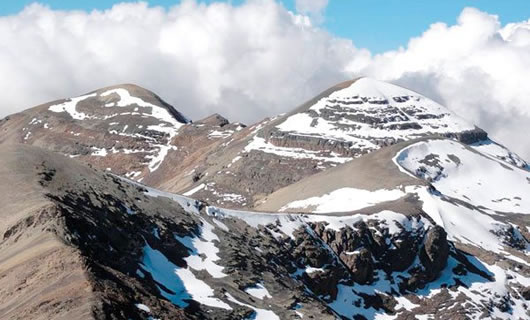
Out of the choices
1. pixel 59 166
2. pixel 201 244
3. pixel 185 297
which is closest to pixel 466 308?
pixel 201 244

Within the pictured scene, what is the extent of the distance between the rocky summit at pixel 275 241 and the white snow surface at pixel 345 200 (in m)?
0.45

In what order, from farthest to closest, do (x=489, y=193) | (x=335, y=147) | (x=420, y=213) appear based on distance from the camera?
1. (x=335, y=147)
2. (x=489, y=193)
3. (x=420, y=213)

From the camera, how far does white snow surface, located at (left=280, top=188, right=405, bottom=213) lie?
13164 cm

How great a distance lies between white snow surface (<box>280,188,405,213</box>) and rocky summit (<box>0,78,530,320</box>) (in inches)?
17.8

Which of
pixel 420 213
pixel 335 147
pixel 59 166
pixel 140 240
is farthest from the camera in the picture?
pixel 335 147

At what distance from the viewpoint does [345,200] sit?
135500 mm

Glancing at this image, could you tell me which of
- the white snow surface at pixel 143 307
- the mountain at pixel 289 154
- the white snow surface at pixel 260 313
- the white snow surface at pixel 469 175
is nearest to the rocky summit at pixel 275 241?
the white snow surface at pixel 143 307

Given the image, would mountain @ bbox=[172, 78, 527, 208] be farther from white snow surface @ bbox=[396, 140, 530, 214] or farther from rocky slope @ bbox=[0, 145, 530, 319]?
rocky slope @ bbox=[0, 145, 530, 319]

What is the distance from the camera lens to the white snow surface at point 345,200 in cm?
13164

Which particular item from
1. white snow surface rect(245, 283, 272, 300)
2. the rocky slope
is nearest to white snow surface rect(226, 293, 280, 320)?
the rocky slope

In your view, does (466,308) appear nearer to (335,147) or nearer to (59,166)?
(59,166)

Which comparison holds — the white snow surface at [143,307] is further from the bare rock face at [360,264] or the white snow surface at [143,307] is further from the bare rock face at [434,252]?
the bare rock face at [434,252]

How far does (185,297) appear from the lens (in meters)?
72.8

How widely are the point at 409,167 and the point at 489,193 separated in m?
15.3
